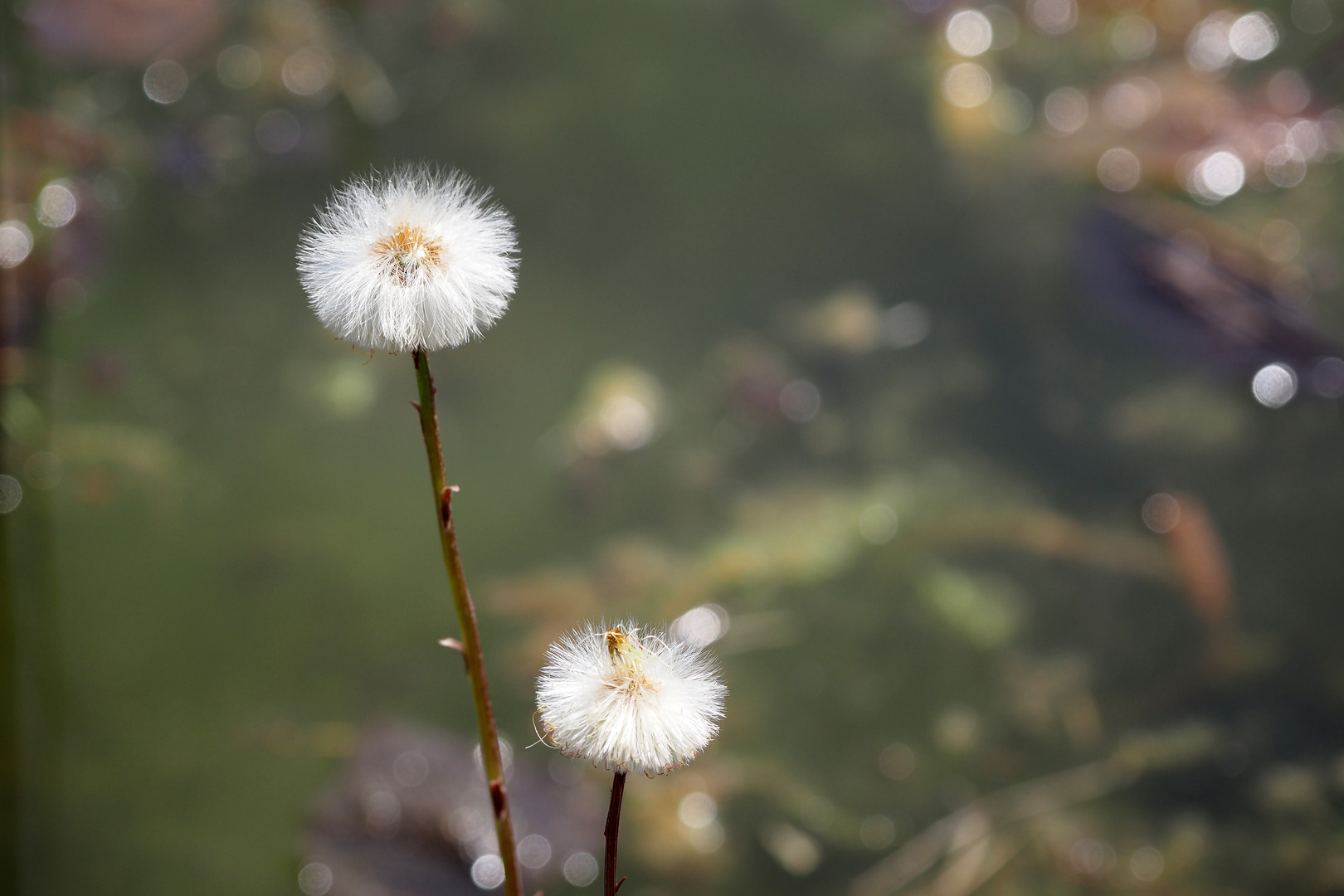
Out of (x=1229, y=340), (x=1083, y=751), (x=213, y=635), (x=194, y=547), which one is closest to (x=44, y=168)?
(x=194, y=547)

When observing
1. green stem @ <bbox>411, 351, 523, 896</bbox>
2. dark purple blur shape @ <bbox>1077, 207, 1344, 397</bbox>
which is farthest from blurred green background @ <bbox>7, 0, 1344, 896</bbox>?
green stem @ <bbox>411, 351, 523, 896</bbox>

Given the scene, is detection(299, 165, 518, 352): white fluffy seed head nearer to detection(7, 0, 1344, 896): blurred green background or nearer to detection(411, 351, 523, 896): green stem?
detection(411, 351, 523, 896): green stem

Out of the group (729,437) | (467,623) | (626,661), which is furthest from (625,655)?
(729,437)

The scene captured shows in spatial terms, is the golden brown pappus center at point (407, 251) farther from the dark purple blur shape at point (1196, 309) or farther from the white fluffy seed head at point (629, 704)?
the dark purple blur shape at point (1196, 309)

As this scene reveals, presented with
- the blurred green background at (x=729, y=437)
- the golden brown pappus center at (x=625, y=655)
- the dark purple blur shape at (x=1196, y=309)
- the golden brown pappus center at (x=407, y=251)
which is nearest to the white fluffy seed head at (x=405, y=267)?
the golden brown pappus center at (x=407, y=251)

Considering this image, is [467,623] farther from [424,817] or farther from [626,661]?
[424,817]

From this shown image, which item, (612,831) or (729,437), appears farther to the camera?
(729,437)

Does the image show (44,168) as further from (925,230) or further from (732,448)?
(925,230)
